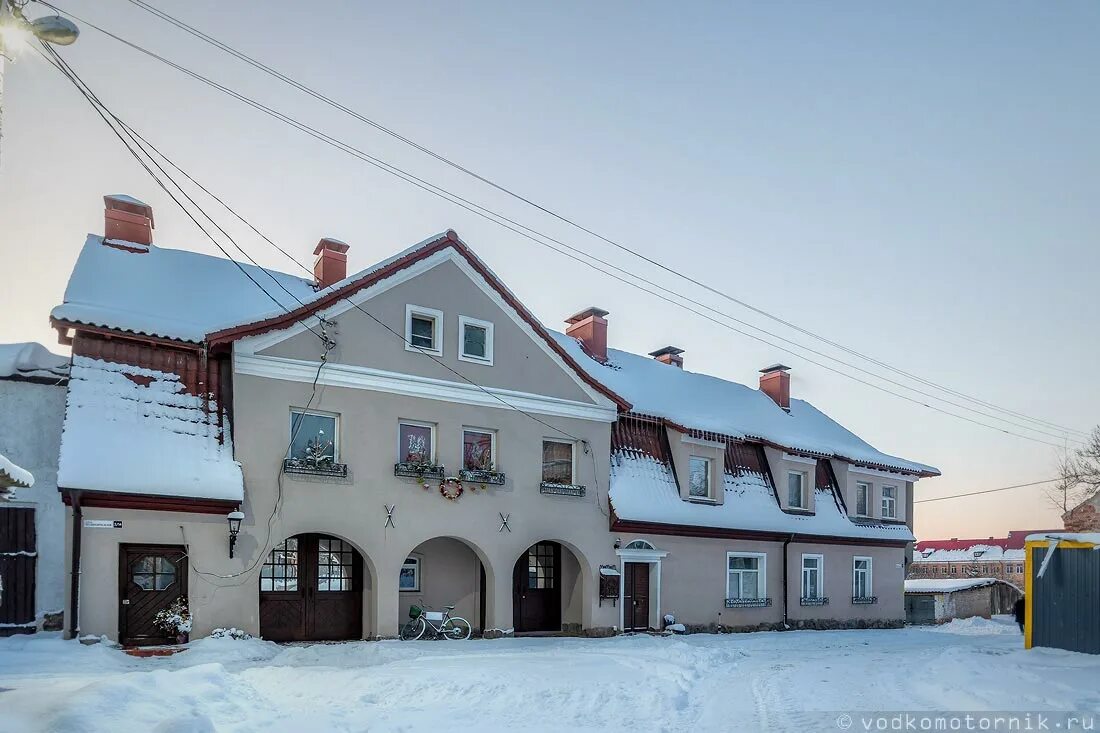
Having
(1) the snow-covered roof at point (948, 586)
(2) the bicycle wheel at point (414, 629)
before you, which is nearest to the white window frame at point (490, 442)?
(2) the bicycle wheel at point (414, 629)

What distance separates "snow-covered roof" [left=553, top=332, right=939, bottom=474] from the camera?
2397 centimetres

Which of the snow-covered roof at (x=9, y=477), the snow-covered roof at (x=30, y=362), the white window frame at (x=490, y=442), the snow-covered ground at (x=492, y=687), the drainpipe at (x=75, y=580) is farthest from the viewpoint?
the white window frame at (x=490, y=442)

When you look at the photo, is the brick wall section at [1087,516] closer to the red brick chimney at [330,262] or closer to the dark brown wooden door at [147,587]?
the red brick chimney at [330,262]

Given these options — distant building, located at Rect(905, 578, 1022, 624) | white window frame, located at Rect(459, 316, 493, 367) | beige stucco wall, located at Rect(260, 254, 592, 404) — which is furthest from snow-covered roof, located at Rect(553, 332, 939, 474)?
distant building, located at Rect(905, 578, 1022, 624)

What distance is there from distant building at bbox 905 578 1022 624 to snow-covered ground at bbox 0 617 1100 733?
84.9 feet

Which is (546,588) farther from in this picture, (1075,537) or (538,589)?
(1075,537)

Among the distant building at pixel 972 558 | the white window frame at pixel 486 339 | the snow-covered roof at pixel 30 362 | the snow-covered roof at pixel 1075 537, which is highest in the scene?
the white window frame at pixel 486 339

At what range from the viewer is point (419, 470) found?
1792 cm

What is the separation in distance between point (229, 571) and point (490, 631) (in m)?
5.67

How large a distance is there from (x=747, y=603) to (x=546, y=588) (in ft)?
19.7

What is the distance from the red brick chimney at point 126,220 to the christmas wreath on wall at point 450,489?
27.0 feet

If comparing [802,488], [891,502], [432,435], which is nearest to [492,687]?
[432,435]

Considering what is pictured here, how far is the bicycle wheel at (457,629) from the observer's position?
1822 cm

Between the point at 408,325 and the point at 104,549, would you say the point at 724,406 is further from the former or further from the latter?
the point at 104,549
